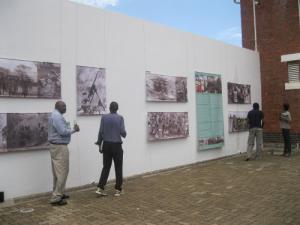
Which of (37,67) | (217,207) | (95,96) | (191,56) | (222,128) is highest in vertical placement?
(191,56)

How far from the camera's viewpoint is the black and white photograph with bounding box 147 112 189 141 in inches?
392

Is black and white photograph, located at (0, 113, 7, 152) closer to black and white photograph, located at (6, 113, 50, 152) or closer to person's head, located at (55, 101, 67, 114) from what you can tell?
black and white photograph, located at (6, 113, 50, 152)

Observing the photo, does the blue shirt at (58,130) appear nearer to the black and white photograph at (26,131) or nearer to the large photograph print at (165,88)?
the black and white photograph at (26,131)

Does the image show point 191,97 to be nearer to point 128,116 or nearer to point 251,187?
point 128,116

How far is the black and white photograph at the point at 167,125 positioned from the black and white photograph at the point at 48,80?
2.91 m

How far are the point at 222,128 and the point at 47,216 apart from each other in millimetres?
7947

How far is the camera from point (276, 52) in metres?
15.2

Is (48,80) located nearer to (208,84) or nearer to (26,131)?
(26,131)

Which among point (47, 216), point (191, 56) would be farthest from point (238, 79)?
point (47, 216)

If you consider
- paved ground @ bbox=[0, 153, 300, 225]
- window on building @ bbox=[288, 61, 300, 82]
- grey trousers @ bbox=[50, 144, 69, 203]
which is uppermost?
window on building @ bbox=[288, 61, 300, 82]

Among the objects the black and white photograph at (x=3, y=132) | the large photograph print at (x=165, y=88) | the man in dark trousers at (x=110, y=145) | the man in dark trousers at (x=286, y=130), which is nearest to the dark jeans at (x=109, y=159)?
the man in dark trousers at (x=110, y=145)

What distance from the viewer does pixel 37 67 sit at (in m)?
7.51

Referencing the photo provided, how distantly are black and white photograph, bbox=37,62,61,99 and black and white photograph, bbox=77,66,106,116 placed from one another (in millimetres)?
547

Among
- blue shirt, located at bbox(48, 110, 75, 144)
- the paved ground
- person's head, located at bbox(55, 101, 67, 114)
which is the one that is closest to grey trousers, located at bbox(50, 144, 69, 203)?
blue shirt, located at bbox(48, 110, 75, 144)
